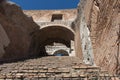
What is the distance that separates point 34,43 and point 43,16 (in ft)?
7.89

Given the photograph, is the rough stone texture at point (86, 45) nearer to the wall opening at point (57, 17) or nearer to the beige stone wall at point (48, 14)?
the beige stone wall at point (48, 14)

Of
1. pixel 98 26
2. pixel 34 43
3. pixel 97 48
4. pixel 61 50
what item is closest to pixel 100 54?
pixel 97 48

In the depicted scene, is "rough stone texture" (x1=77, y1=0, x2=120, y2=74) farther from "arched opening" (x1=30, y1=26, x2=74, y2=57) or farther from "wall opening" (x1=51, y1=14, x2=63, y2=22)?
"wall opening" (x1=51, y1=14, x2=63, y2=22)

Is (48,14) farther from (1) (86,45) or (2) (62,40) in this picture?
(1) (86,45)

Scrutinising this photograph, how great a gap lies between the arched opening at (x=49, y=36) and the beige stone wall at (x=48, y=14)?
3.44ft

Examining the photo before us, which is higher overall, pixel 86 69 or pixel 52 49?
pixel 52 49

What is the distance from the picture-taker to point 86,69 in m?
4.12

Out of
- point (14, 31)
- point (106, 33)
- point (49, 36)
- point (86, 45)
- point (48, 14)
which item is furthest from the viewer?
point (48, 14)

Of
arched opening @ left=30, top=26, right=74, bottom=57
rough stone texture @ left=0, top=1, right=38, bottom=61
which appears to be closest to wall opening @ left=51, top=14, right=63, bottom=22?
arched opening @ left=30, top=26, right=74, bottom=57

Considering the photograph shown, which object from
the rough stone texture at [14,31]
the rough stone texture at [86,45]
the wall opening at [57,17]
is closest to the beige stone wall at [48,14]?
the wall opening at [57,17]

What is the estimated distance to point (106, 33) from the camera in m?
4.07

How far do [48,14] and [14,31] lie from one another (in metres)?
4.51

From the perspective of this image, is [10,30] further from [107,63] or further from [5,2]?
[107,63]

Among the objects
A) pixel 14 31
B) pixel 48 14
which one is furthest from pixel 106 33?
pixel 48 14
